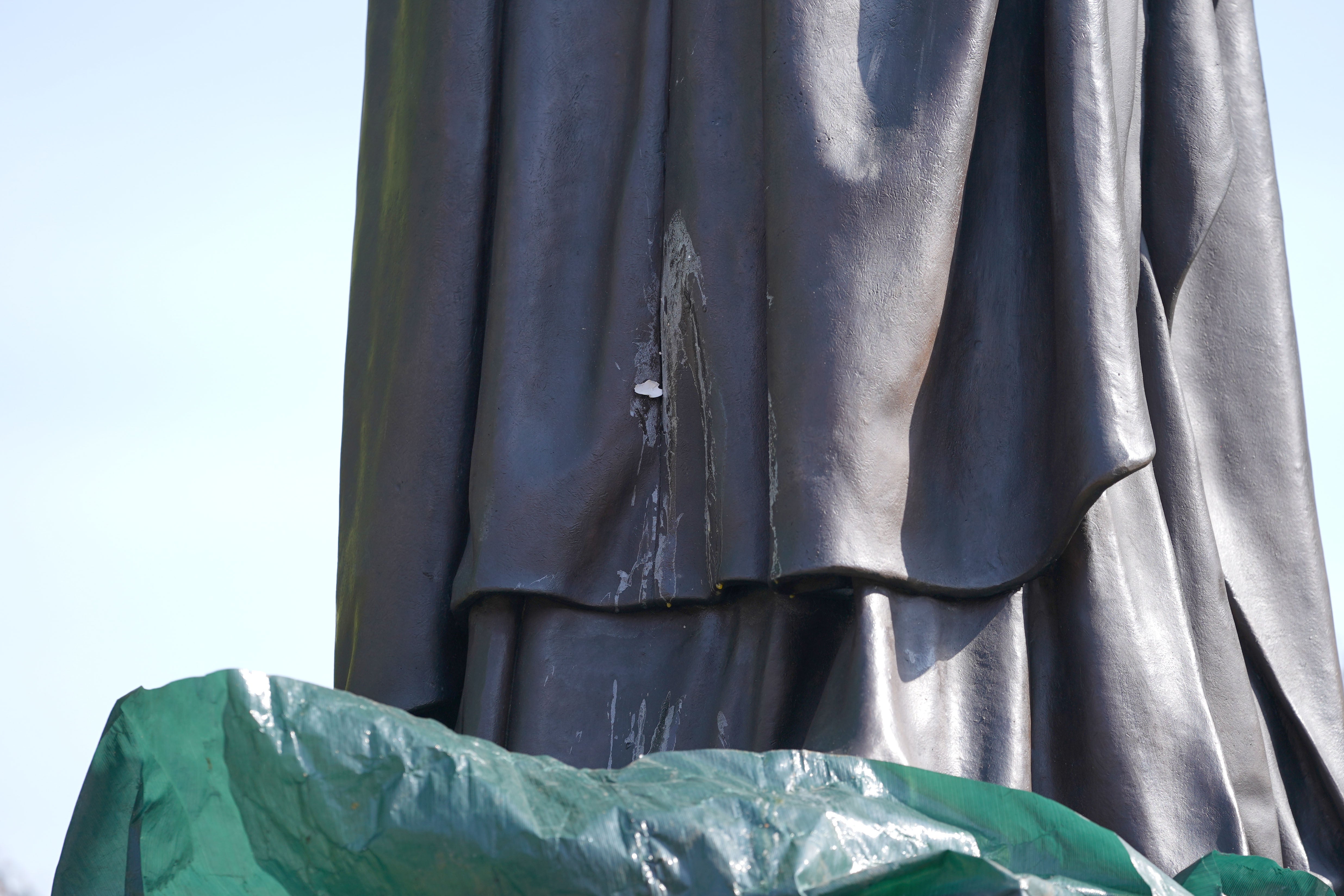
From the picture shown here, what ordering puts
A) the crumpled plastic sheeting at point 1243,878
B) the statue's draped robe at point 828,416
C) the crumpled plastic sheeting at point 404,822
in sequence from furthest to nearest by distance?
the statue's draped robe at point 828,416 → the crumpled plastic sheeting at point 1243,878 → the crumpled plastic sheeting at point 404,822

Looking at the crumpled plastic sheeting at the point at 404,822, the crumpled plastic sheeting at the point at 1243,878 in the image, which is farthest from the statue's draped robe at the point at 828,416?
the crumpled plastic sheeting at the point at 404,822

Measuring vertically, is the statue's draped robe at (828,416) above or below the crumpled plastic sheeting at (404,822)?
above

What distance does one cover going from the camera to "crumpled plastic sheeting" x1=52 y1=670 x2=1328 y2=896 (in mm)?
1030

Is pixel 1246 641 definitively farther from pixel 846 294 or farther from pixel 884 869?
pixel 884 869

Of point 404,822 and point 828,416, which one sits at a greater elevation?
point 828,416

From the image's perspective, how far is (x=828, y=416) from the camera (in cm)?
166

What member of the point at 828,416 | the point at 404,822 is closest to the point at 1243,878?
the point at 828,416

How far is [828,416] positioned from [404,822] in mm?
751

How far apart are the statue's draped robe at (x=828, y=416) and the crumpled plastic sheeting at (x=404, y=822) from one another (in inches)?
18.1

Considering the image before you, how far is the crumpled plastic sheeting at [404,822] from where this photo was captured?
40.6 inches

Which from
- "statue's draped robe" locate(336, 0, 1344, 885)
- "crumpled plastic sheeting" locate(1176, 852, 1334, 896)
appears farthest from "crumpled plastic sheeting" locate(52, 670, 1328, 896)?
"statue's draped robe" locate(336, 0, 1344, 885)

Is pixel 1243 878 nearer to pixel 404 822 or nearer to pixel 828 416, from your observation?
pixel 828 416

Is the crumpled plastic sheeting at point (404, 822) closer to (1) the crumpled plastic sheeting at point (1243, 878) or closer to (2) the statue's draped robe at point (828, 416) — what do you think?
(1) the crumpled plastic sheeting at point (1243, 878)

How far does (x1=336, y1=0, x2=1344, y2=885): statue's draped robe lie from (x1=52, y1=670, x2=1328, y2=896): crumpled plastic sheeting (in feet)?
1.51
